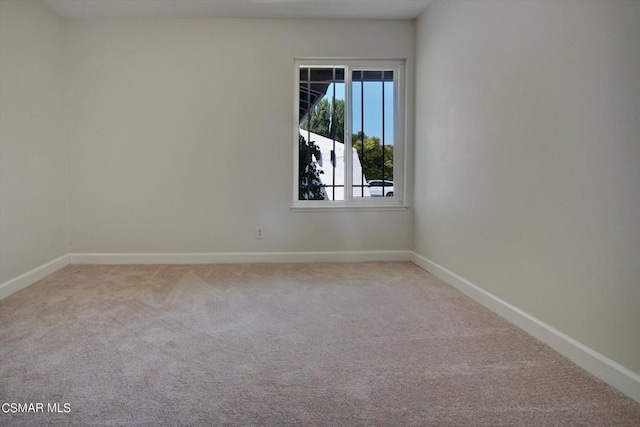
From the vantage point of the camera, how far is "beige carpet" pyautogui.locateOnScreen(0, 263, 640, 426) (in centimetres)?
149

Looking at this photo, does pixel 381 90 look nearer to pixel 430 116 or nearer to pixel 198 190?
pixel 430 116

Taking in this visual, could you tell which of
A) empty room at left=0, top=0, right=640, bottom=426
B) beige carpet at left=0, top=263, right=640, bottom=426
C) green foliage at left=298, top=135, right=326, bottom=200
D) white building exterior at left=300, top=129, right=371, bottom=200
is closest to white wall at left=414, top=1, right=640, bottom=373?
empty room at left=0, top=0, right=640, bottom=426

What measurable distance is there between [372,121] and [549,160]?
7.77 ft

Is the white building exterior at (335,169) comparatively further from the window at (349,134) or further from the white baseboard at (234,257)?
the white baseboard at (234,257)

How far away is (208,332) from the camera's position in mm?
2291

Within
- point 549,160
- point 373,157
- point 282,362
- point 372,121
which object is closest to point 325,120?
point 372,121

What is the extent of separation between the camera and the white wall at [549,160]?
1665 millimetres

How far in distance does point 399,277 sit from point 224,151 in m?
2.19

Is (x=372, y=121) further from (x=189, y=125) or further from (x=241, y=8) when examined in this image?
(x=189, y=125)

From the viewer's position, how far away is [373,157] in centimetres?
428

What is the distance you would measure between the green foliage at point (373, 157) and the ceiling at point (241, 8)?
1.23 metres

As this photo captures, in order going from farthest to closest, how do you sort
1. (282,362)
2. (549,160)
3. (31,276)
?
(31,276)
(549,160)
(282,362)

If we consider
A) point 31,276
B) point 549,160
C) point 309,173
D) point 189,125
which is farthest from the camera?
point 309,173

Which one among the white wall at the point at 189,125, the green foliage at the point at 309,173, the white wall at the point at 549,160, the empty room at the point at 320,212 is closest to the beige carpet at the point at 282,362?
the empty room at the point at 320,212
